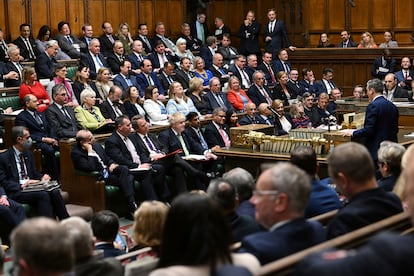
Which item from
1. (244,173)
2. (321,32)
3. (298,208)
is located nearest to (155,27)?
(321,32)

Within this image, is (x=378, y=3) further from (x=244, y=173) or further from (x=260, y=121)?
(x=244, y=173)

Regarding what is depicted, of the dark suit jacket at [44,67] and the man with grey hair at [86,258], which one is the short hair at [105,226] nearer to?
the man with grey hair at [86,258]

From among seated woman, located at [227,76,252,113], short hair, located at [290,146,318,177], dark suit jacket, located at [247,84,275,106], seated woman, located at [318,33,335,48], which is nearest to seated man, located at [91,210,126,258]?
short hair, located at [290,146,318,177]

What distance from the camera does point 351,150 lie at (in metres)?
3.52

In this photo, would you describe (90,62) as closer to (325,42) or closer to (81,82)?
(81,82)

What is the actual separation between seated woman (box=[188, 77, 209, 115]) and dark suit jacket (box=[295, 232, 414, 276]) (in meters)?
8.89

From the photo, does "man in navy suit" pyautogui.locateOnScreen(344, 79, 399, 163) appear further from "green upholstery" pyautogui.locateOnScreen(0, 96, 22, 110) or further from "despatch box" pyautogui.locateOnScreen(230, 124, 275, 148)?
"green upholstery" pyautogui.locateOnScreen(0, 96, 22, 110)

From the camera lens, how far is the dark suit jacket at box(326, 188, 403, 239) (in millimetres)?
3471

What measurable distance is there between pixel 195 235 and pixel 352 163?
49.3 inches

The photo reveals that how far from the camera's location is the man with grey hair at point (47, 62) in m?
11.1

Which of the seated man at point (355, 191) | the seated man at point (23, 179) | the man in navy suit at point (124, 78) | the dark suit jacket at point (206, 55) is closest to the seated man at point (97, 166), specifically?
the seated man at point (23, 179)

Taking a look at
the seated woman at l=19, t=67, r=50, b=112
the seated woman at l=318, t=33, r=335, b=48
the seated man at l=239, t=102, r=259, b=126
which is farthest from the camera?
the seated woman at l=318, t=33, r=335, b=48

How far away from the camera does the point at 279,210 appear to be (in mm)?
2990

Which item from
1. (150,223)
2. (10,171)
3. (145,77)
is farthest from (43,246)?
(145,77)
